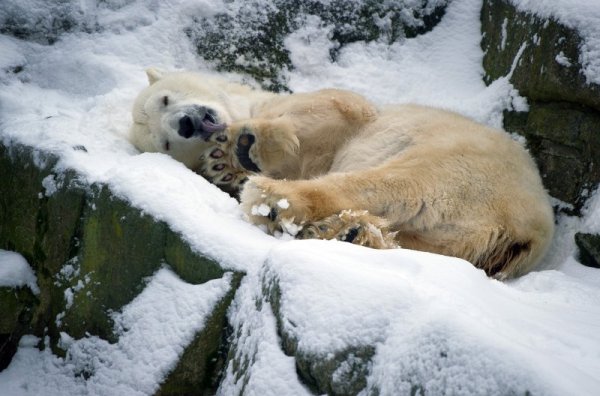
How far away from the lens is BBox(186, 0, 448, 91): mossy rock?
6.03 metres

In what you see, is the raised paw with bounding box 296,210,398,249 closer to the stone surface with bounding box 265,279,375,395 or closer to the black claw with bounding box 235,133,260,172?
the black claw with bounding box 235,133,260,172

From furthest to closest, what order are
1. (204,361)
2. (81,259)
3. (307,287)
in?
(81,259) < (204,361) < (307,287)

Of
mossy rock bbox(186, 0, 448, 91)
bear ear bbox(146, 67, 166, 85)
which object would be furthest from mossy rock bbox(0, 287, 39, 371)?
mossy rock bbox(186, 0, 448, 91)

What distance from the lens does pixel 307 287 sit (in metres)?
2.26

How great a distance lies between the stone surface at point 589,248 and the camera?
3.71 m

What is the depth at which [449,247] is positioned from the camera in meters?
3.48

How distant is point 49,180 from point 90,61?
2298 mm

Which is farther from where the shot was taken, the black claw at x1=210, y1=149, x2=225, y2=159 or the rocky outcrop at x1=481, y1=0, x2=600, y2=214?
the black claw at x1=210, y1=149, x2=225, y2=159

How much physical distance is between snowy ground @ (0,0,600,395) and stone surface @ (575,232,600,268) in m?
0.08

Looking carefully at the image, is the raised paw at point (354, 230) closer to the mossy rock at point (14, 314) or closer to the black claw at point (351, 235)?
the black claw at point (351, 235)

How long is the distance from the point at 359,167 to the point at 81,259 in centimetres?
185

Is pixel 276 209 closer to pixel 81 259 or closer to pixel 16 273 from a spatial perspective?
pixel 81 259

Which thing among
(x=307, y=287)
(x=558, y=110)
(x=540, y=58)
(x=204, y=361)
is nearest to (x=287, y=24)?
(x=540, y=58)

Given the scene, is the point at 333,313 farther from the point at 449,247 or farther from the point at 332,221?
the point at 449,247
